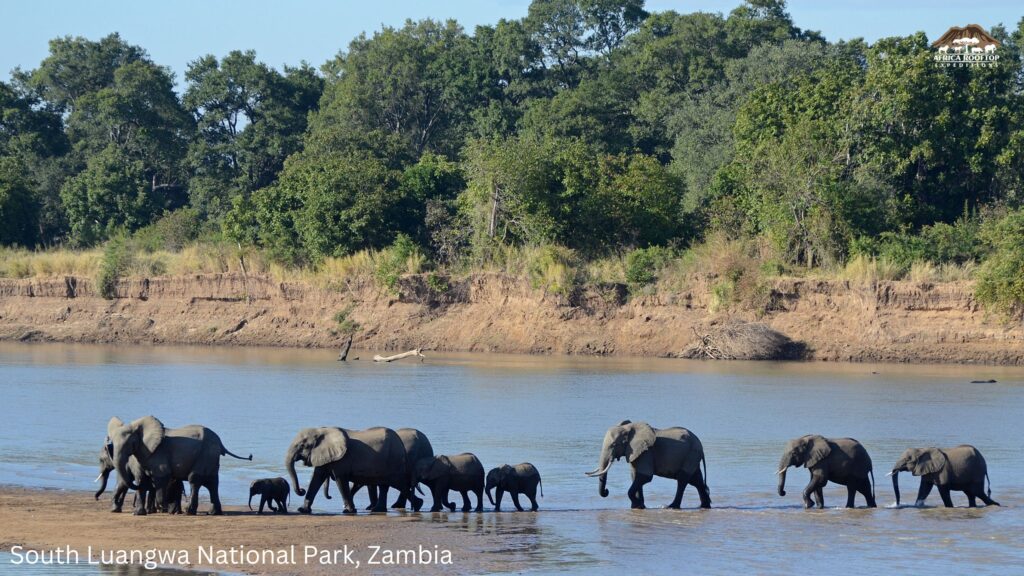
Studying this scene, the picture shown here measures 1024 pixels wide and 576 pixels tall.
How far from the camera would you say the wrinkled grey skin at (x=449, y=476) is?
639 inches

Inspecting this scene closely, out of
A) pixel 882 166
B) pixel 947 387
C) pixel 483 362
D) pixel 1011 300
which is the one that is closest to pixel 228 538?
pixel 947 387

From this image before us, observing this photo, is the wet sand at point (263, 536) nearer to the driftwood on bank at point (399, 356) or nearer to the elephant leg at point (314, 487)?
the elephant leg at point (314, 487)

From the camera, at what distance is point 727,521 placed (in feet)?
51.4

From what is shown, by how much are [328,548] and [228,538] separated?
3.67 feet

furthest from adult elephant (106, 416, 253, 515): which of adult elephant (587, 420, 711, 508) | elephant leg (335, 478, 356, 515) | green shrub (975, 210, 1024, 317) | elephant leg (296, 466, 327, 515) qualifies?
green shrub (975, 210, 1024, 317)

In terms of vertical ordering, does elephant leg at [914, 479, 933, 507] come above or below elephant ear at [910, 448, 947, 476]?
below

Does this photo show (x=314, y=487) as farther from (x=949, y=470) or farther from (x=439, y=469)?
(x=949, y=470)

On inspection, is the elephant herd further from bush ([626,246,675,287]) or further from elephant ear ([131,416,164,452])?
bush ([626,246,675,287])

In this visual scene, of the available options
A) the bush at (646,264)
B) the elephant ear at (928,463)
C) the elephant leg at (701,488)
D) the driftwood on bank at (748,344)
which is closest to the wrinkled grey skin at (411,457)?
the elephant leg at (701,488)

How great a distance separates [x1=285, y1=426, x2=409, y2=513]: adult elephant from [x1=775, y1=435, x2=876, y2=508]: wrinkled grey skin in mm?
4705

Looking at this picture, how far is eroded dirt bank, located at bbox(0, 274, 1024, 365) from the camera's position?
36656 mm

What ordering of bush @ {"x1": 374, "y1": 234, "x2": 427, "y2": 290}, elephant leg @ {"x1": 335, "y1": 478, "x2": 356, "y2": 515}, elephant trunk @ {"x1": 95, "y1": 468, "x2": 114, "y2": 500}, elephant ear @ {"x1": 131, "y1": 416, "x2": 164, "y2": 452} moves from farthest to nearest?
bush @ {"x1": 374, "y1": 234, "x2": 427, "y2": 290} → elephant trunk @ {"x1": 95, "y1": 468, "x2": 114, "y2": 500} → elephant leg @ {"x1": 335, "y1": 478, "x2": 356, "y2": 515} → elephant ear @ {"x1": 131, "y1": 416, "x2": 164, "y2": 452}

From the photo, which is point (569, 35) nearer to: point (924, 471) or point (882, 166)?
point (882, 166)

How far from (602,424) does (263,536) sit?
1048 centimetres
